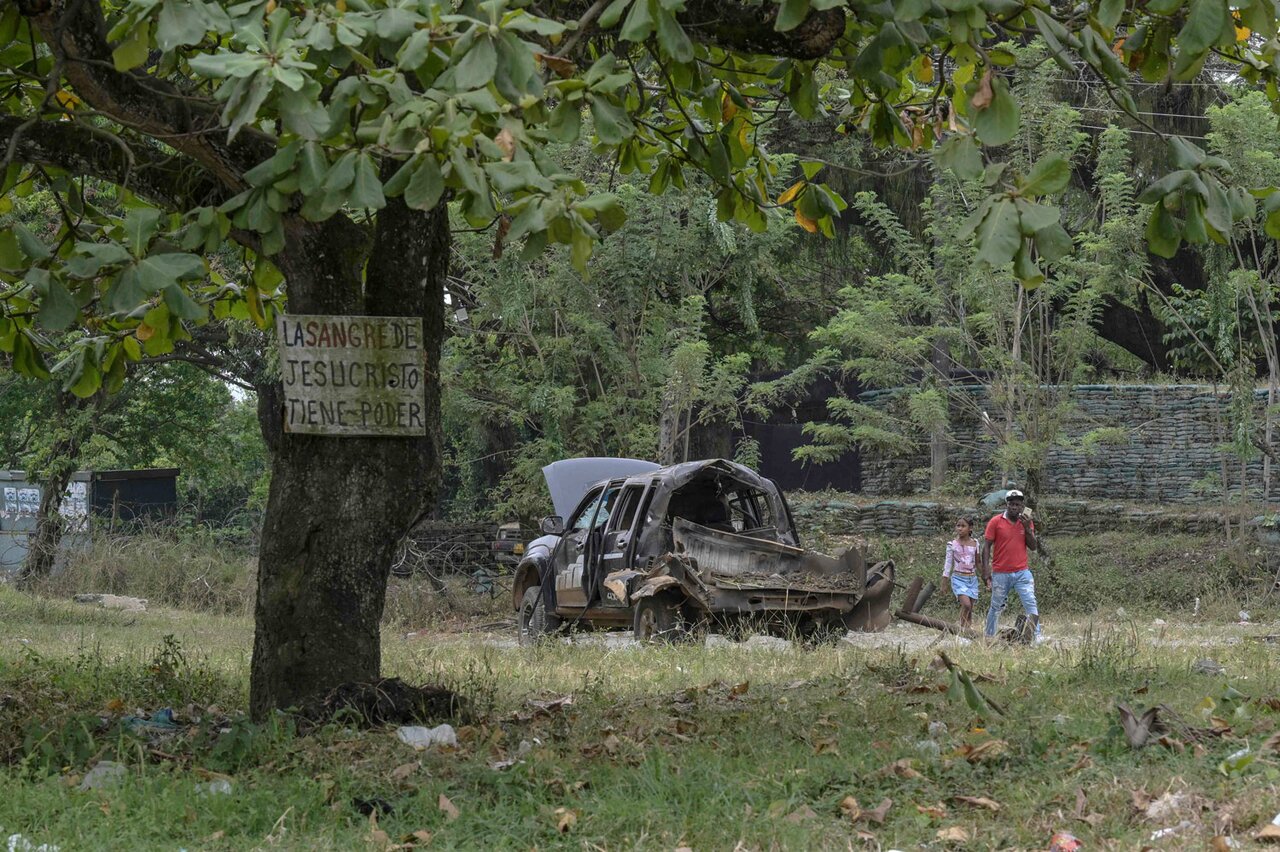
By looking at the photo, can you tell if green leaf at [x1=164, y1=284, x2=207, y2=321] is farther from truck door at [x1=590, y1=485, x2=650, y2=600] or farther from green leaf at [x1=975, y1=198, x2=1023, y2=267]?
truck door at [x1=590, y1=485, x2=650, y2=600]

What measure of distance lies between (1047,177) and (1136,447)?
71.8ft

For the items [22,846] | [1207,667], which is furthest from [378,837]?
[1207,667]

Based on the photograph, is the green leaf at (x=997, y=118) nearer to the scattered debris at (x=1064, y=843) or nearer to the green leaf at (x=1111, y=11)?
the green leaf at (x=1111, y=11)

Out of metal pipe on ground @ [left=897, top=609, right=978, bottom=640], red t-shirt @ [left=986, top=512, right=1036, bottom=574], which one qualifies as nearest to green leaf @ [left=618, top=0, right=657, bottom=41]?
metal pipe on ground @ [left=897, top=609, right=978, bottom=640]

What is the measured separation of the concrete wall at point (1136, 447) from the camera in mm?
24453

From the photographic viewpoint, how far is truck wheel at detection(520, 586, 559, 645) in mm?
15383

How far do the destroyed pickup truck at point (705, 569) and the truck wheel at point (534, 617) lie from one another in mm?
99

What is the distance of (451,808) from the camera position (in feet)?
17.2

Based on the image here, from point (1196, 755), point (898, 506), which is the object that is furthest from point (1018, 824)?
point (898, 506)

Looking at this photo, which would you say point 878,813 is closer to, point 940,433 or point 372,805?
point 372,805

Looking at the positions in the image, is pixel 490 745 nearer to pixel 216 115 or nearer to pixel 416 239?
pixel 416 239

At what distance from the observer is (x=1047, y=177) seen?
189 inches

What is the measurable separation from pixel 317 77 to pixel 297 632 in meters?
2.72

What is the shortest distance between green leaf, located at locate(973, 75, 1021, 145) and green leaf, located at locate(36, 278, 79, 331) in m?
3.45
